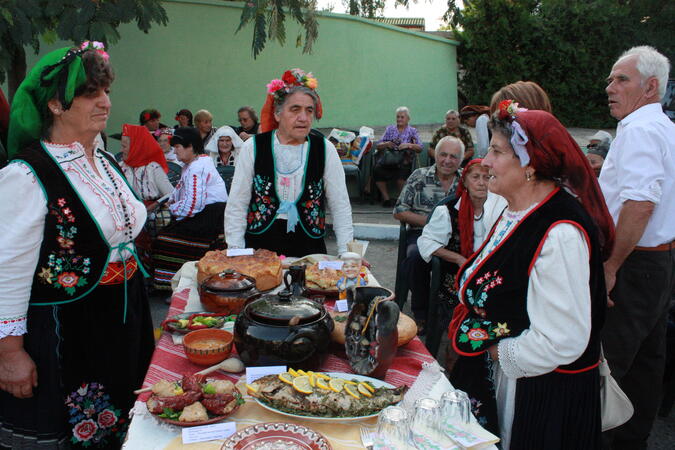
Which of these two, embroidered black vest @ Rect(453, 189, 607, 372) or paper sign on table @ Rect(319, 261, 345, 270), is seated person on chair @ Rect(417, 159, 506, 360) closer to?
paper sign on table @ Rect(319, 261, 345, 270)

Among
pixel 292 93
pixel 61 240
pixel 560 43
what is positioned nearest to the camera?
pixel 61 240

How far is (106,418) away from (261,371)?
833 mm

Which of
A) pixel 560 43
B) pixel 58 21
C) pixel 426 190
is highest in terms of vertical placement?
pixel 560 43

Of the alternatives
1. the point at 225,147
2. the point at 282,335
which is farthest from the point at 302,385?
the point at 225,147

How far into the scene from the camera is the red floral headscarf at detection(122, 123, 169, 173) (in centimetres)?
506

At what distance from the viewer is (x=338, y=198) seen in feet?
10.1

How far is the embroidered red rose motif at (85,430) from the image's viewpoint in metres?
1.93

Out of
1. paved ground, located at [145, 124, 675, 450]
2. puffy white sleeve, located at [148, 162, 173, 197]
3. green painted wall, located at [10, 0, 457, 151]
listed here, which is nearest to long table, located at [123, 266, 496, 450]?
paved ground, located at [145, 124, 675, 450]

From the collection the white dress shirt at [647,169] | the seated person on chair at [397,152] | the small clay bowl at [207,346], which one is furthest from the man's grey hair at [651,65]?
the seated person on chair at [397,152]

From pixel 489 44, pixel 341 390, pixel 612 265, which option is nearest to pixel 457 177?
pixel 612 265

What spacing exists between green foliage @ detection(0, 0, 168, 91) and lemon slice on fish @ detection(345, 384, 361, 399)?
408cm

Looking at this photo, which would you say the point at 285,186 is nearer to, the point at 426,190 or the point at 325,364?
the point at 325,364

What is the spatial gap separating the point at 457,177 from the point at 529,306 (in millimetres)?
2880

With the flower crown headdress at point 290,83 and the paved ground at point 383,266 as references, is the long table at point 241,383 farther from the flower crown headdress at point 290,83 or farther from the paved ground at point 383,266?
the paved ground at point 383,266
